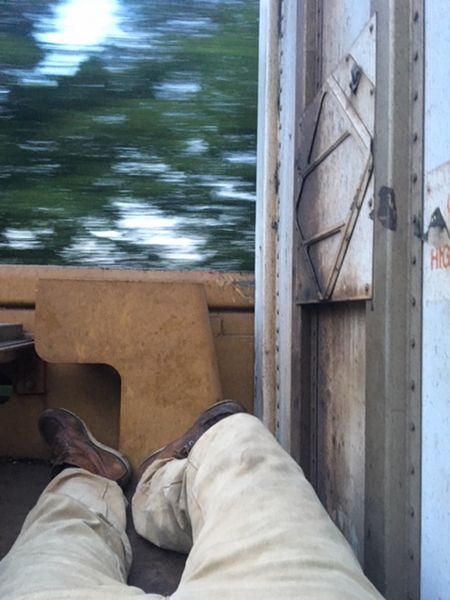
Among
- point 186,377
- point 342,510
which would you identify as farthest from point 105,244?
point 342,510

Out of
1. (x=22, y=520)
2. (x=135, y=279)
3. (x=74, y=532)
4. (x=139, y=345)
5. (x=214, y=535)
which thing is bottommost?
(x=22, y=520)

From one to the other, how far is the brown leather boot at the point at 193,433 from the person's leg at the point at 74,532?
138 mm

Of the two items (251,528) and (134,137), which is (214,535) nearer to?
(251,528)

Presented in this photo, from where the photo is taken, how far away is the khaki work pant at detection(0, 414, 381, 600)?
1.07 m

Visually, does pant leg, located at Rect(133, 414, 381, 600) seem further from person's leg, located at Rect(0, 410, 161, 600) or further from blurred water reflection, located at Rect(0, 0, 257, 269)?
blurred water reflection, located at Rect(0, 0, 257, 269)

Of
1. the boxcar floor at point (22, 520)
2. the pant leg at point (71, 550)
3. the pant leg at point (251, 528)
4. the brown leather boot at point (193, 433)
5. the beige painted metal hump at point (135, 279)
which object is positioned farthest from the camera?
the beige painted metal hump at point (135, 279)

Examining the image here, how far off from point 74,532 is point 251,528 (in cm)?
65

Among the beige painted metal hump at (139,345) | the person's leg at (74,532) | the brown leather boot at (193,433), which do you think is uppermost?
the beige painted metal hump at (139,345)

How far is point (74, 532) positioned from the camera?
1.67 meters

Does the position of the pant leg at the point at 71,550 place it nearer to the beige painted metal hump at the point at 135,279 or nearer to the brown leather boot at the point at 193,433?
the brown leather boot at the point at 193,433

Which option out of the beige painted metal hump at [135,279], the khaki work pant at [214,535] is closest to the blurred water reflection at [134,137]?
the beige painted metal hump at [135,279]

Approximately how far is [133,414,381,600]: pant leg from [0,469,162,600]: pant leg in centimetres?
17

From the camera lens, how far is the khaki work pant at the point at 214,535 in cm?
107

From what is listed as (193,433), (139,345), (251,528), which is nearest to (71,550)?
(251,528)
